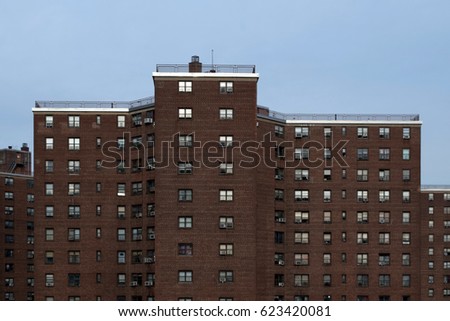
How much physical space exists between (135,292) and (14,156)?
82.8 meters

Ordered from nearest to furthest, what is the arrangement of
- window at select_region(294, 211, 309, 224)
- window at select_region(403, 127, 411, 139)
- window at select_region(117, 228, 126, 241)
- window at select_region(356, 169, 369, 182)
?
window at select_region(117, 228, 126, 241) → window at select_region(294, 211, 309, 224) → window at select_region(356, 169, 369, 182) → window at select_region(403, 127, 411, 139)

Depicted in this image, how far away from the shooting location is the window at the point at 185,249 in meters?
105

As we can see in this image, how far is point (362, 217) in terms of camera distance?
122562mm

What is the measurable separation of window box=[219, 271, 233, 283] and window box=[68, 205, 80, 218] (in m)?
24.1

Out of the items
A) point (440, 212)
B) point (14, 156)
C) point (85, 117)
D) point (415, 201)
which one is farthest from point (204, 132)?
point (14, 156)

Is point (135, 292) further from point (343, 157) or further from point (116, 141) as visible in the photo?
point (343, 157)

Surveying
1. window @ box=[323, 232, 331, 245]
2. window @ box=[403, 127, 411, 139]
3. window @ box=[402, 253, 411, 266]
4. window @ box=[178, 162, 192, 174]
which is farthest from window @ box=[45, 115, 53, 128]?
window @ box=[402, 253, 411, 266]

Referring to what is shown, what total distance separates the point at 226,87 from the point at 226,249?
21.2 m

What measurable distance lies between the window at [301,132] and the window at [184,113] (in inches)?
869

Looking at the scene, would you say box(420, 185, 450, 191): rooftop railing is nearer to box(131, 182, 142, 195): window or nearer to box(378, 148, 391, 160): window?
box(378, 148, 391, 160): window

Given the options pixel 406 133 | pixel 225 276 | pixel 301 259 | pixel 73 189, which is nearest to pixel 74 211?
pixel 73 189

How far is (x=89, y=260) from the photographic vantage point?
4508 inches

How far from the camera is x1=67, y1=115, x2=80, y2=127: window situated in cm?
11694

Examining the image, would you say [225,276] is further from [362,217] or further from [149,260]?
[362,217]
